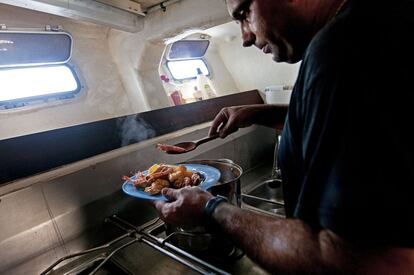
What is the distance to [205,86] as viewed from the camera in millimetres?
2912

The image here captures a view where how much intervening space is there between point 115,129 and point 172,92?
54.6 inches

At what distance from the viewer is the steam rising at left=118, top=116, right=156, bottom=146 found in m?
1.29

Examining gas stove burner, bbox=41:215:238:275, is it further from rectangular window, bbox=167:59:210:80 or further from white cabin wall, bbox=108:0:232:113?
rectangular window, bbox=167:59:210:80

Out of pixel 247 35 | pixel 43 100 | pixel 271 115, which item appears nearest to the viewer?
pixel 247 35

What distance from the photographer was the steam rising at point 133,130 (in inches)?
50.9

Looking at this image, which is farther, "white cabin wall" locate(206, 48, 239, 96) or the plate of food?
"white cabin wall" locate(206, 48, 239, 96)

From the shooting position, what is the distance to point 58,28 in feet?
6.29

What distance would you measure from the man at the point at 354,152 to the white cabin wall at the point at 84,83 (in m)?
1.76

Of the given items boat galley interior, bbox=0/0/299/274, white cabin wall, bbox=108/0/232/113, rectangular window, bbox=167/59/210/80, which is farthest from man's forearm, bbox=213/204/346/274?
rectangular window, bbox=167/59/210/80

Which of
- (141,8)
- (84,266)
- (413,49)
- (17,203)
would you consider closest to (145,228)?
(84,266)

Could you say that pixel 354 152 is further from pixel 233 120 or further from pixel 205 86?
pixel 205 86

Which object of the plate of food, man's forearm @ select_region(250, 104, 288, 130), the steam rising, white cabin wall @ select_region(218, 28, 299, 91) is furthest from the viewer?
white cabin wall @ select_region(218, 28, 299, 91)

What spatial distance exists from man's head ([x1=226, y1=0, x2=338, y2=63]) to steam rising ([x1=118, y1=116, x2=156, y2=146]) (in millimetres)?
782

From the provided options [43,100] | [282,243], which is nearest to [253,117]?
[282,243]
